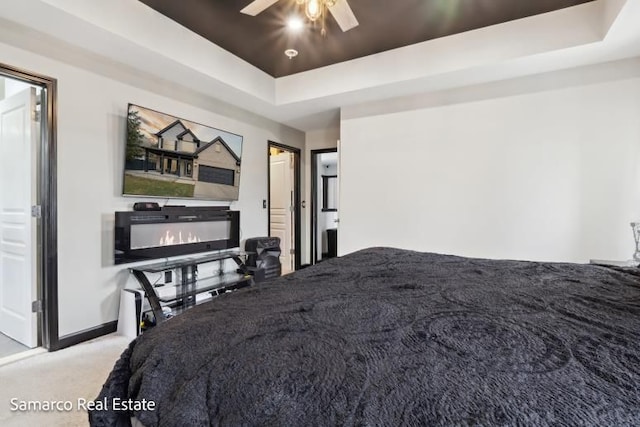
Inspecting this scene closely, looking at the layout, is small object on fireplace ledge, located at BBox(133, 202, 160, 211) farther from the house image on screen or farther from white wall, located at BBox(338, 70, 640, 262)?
white wall, located at BBox(338, 70, 640, 262)

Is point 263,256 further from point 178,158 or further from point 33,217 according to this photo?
point 33,217

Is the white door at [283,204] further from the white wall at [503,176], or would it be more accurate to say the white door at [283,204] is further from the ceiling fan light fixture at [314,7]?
the ceiling fan light fixture at [314,7]

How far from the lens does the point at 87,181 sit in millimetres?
2773

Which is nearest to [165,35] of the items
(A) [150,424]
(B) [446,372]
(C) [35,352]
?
(C) [35,352]

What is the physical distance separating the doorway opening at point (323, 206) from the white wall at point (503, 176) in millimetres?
1234

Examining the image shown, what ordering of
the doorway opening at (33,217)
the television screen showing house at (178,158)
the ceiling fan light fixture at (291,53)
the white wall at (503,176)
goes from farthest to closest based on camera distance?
the ceiling fan light fixture at (291,53) → the television screen showing house at (178,158) → the white wall at (503,176) → the doorway opening at (33,217)

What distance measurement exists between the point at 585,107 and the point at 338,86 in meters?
2.48

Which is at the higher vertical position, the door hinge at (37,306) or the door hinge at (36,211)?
the door hinge at (36,211)

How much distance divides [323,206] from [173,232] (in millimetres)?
4071

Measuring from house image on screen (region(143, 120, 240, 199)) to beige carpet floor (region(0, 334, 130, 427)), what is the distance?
1.68 meters

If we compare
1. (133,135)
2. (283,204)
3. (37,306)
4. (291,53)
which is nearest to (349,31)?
(291,53)

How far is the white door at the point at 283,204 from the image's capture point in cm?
564

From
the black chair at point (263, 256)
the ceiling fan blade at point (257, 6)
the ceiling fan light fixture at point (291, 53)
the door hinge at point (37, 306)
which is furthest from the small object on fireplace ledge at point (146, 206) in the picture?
the ceiling fan light fixture at point (291, 53)

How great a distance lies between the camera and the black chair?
13.7 feet
